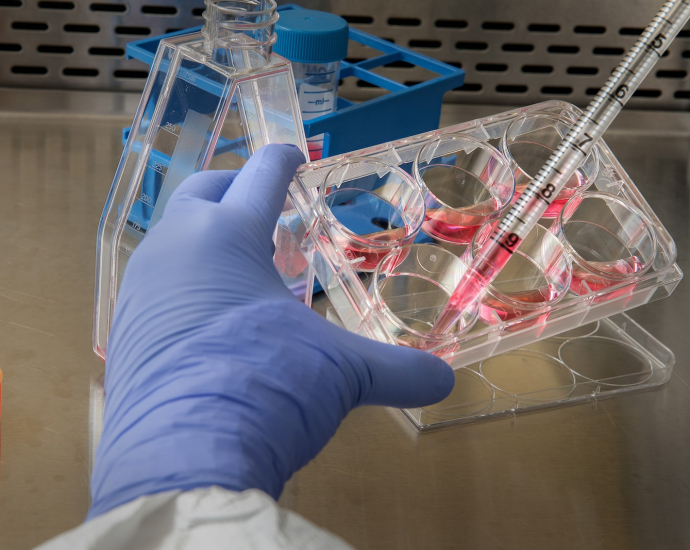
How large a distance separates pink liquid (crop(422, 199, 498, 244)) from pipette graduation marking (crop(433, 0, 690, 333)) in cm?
8

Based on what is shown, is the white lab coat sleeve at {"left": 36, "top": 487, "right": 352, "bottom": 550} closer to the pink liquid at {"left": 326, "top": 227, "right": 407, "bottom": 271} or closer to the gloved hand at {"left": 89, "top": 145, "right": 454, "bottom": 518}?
the gloved hand at {"left": 89, "top": 145, "right": 454, "bottom": 518}

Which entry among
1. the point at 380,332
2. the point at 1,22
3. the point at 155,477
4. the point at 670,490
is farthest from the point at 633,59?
the point at 1,22

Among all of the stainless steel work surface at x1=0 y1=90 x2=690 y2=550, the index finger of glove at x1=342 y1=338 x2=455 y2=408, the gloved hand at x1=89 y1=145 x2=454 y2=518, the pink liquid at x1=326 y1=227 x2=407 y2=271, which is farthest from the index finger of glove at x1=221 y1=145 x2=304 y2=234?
the stainless steel work surface at x1=0 y1=90 x2=690 y2=550

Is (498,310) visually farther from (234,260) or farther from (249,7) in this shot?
(249,7)

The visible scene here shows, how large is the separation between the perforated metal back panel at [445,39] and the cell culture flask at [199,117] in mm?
786

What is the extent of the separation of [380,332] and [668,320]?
79cm

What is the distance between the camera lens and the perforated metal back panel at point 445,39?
1883 mm

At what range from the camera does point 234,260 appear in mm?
983

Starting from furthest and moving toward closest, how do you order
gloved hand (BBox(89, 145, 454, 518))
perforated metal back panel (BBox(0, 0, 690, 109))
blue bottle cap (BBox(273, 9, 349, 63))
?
perforated metal back panel (BBox(0, 0, 690, 109))
blue bottle cap (BBox(273, 9, 349, 63))
gloved hand (BBox(89, 145, 454, 518))

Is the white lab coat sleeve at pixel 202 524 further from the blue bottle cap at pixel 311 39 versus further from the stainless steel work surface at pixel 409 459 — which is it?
the blue bottle cap at pixel 311 39

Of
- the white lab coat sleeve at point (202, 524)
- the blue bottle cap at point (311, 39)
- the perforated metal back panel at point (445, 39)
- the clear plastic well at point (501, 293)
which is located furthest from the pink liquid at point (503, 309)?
the perforated metal back panel at point (445, 39)

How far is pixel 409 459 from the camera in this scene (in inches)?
47.0

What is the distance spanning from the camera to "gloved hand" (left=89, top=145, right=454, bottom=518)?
834 mm

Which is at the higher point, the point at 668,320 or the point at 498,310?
the point at 498,310
